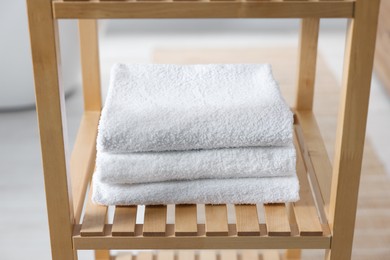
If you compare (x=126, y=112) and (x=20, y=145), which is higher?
(x=126, y=112)

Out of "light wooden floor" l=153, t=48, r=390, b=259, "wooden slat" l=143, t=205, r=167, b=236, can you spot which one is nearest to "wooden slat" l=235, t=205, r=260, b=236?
"wooden slat" l=143, t=205, r=167, b=236

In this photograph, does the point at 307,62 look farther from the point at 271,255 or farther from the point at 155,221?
the point at 155,221

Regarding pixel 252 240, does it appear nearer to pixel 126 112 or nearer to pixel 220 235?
pixel 220 235

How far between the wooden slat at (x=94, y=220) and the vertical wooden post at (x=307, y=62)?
504 mm

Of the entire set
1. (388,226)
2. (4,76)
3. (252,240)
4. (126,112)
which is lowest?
(388,226)

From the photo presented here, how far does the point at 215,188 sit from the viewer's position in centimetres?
99

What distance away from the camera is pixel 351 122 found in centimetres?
88

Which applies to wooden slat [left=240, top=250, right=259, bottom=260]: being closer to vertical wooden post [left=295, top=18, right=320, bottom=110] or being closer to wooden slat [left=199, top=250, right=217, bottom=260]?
wooden slat [left=199, top=250, right=217, bottom=260]

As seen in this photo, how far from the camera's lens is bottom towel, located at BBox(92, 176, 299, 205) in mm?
989

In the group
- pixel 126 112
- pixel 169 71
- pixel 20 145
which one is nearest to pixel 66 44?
pixel 20 145

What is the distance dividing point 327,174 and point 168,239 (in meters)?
0.32

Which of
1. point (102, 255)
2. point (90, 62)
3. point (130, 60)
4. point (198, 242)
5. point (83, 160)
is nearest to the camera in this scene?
point (198, 242)

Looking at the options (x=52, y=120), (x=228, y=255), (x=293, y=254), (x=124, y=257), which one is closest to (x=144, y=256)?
(x=124, y=257)

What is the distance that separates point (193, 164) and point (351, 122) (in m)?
0.23
